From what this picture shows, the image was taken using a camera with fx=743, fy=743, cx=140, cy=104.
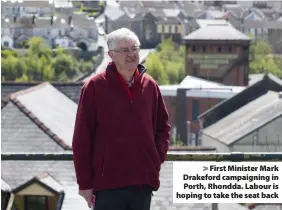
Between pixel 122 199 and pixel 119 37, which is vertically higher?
pixel 119 37

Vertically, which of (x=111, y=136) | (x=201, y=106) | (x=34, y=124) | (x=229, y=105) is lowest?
(x=201, y=106)

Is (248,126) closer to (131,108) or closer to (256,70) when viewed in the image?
(131,108)

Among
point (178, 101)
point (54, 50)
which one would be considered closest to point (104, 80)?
point (178, 101)

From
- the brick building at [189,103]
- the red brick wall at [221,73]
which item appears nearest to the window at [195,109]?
the brick building at [189,103]

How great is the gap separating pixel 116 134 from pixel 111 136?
26 millimetres

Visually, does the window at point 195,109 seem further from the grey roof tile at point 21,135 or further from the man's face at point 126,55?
the man's face at point 126,55

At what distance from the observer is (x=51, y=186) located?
1281cm

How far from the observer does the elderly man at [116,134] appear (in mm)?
3572

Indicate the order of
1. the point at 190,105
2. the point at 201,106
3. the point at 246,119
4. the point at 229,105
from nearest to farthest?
the point at 246,119 → the point at 229,105 → the point at 201,106 → the point at 190,105

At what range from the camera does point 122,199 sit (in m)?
3.62

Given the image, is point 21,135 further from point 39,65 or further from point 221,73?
point 39,65

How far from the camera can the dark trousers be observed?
142 inches

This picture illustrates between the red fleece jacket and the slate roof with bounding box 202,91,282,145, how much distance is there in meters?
20.3

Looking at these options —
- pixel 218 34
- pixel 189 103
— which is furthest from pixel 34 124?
pixel 218 34
